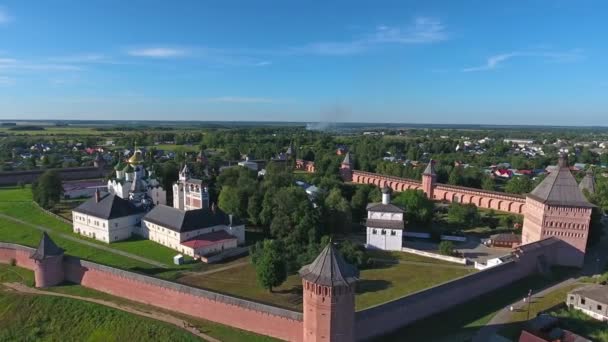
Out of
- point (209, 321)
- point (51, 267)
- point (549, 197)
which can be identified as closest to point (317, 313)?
point (209, 321)

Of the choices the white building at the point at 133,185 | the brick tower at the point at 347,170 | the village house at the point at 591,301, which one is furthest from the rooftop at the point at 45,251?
the brick tower at the point at 347,170

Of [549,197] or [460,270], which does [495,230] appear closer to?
[549,197]

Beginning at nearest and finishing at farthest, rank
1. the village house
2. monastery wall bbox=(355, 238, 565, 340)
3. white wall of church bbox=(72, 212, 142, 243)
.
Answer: monastery wall bbox=(355, 238, 565, 340) < the village house < white wall of church bbox=(72, 212, 142, 243)

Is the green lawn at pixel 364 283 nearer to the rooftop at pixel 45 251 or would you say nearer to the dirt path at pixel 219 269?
the dirt path at pixel 219 269

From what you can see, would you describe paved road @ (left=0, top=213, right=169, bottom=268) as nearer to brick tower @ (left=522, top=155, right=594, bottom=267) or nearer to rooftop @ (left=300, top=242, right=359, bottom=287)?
rooftop @ (left=300, top=242, right=359, bottom=287)

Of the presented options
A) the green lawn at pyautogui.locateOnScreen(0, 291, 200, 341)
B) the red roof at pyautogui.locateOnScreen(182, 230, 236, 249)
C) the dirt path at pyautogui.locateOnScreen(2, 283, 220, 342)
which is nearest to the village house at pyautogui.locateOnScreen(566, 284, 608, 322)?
the dirt path at pyautogui.locateOnScreen(2, 283, 220, 342)

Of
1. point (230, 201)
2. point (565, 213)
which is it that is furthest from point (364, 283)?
point (230, 201)
